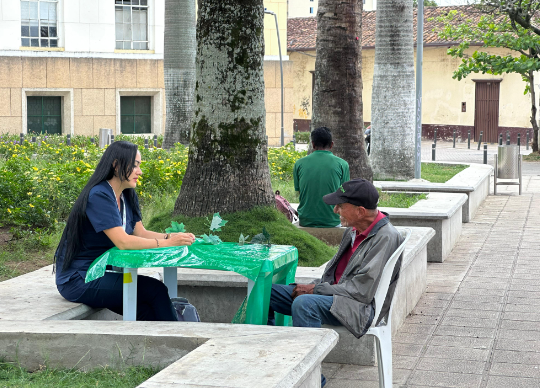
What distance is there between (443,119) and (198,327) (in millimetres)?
37075

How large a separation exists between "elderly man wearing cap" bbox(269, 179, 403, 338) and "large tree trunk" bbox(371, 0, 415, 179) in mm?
9838

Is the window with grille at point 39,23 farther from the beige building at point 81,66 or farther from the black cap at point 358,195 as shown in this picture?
the black cap at point 358,195

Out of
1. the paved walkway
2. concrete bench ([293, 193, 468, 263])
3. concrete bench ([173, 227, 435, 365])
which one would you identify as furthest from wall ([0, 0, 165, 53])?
concrete bench ([173, 227, 435, 365])

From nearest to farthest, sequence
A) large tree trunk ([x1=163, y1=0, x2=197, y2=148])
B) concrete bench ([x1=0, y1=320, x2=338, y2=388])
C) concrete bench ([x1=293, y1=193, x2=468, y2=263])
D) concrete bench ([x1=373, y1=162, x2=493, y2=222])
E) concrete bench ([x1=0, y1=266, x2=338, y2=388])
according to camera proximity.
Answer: concrete bench ([x1=0, y1=266, x2=338, y2=388]) < concrete bench ([x1=0, y1=320, x2=338, y2=388]) < concrete bench ([x1=293, y1=193, x2=468, y2=263]) < concrete bench ([x1=373, y1=162, x2=493, y2=222]) < large tree trunk ([x1=163, y1=0, x2=197, y2=148])

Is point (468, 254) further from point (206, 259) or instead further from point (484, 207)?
point (206, 259)

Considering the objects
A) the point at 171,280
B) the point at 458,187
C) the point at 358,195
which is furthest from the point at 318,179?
the point at 458,187

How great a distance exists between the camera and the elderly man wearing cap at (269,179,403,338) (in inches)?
179

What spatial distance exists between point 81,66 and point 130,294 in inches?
910

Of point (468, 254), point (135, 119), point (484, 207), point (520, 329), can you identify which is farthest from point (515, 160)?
point (135, 119)

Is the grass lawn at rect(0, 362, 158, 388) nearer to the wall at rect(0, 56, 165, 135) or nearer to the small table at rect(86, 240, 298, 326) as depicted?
the small table at rect(86, 240, 298, 326)

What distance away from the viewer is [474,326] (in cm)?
638

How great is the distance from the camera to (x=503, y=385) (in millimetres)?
4977

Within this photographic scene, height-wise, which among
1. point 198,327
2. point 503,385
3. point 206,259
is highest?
point 206,259

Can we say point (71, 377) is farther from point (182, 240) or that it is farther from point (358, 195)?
point (358, 195)
